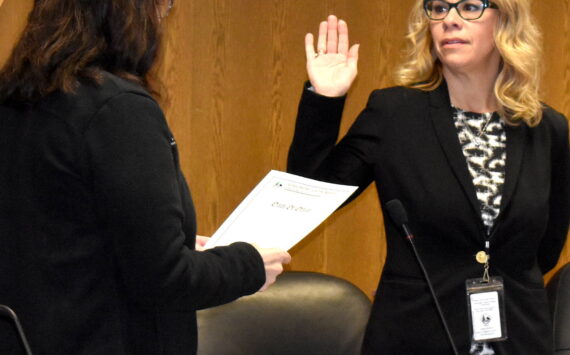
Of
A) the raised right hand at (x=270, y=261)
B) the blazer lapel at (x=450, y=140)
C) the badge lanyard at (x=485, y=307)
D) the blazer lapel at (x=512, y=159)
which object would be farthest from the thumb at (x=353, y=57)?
the raised right hand at (x=270, y=261)

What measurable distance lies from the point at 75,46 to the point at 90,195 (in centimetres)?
27

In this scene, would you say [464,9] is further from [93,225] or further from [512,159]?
[93,225]

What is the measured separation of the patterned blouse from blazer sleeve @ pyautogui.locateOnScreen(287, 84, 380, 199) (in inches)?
9.6

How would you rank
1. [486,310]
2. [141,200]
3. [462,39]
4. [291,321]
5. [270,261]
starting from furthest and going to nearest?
1. [291,321]
2. [462,39]
3. [486,310]
4. [270,261]
5. [141,200]

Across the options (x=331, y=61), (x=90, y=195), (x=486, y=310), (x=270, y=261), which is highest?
(x=331, y=61)

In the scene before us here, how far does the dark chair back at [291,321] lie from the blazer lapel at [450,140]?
69cm

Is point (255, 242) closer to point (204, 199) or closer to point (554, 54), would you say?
point (204, 199)

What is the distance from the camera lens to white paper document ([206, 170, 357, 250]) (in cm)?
178

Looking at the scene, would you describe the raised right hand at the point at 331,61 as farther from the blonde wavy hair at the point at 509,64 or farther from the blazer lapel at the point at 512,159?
the blazer lapel at the point at 512,159

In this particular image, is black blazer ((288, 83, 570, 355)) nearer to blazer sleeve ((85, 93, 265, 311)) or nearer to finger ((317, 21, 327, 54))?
finger ((317, 21, 327, 54))

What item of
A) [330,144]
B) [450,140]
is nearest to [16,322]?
[330,144]

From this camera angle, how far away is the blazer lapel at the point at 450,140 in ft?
7.03

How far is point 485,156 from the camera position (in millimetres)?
2221

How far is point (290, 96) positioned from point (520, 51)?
1276mm
